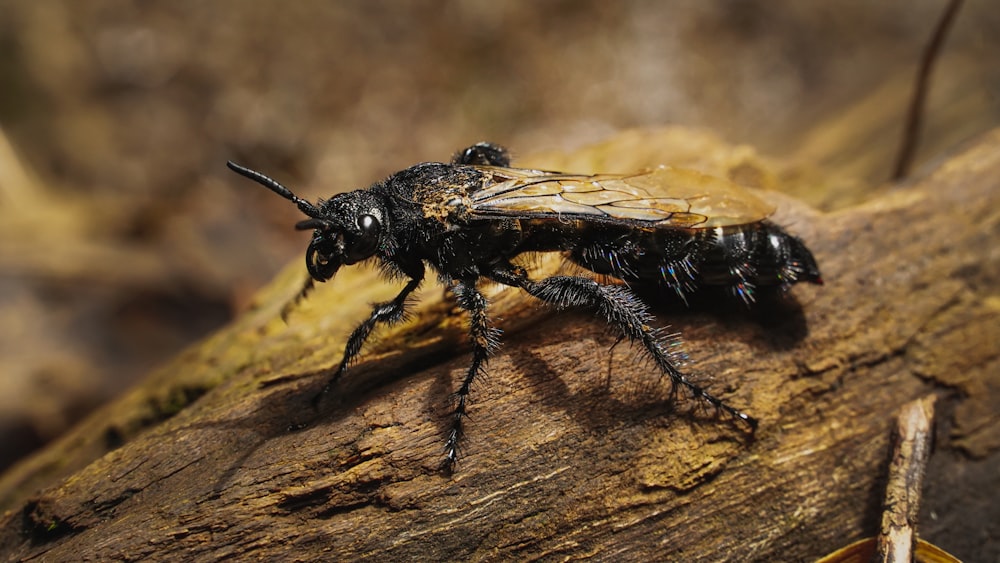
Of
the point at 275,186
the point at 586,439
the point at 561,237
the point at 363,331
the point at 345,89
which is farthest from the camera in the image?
the point at 345,89

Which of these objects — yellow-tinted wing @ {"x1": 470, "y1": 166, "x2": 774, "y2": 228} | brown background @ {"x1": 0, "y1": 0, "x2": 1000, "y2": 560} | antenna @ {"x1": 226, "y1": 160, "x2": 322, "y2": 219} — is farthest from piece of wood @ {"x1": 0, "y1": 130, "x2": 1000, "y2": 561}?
brown background @ {"x1": 0, "y1": 0, "x2": 1000, "y2": 560}

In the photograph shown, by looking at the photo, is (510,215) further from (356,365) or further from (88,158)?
(88,158)

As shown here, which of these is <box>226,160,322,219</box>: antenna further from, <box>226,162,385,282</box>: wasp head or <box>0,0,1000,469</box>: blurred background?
<box>0,0,1000,469</box>: blurred background

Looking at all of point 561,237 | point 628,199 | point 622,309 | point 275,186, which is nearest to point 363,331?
point 275,186

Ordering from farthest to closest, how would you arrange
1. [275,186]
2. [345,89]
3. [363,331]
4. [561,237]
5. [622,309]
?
[345,89] < [561,237] < [363,331] < [622,309] < [275,186]

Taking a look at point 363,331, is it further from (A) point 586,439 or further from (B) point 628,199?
(B) point 628,199

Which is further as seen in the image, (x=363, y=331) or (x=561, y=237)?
(x=561, y=237)

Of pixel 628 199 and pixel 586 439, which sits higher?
pixel 628 199
